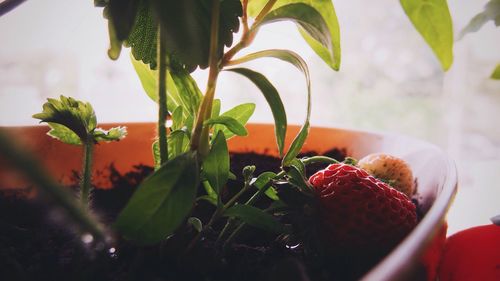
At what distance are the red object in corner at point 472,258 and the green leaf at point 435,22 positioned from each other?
0.24 metres

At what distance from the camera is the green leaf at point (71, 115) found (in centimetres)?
38

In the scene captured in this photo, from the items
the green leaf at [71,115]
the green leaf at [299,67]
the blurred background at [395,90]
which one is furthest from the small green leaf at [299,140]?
the blurred background at [395,90]

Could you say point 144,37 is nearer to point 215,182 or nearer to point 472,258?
point 215,182

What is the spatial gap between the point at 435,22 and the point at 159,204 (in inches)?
11.1

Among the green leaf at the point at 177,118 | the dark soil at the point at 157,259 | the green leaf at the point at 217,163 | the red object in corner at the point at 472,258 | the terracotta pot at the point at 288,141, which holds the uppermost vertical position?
the green leaf at the point at 177,118

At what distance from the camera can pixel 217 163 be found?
351 millimetres

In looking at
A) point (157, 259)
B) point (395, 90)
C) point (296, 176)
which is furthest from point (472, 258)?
point (395, 90)

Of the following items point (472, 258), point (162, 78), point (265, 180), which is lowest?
point (472, 258)

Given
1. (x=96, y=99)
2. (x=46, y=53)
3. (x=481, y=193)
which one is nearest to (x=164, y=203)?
(x=46, y=53)

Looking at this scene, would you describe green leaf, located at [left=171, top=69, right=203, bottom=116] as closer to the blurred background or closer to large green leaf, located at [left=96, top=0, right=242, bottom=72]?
large green leaf, located at [left=96, top=0, right=242, bottom=72]

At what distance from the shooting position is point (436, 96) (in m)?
1.63

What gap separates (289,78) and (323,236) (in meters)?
1.11

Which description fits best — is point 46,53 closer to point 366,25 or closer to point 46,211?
point 46,211

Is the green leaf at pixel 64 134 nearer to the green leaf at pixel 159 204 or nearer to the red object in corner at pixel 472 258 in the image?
the green leaf at pixel 159 204
